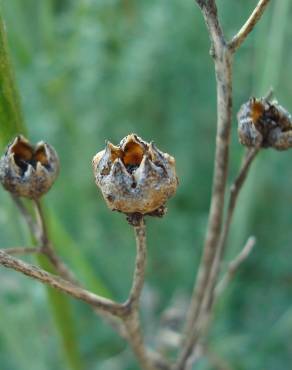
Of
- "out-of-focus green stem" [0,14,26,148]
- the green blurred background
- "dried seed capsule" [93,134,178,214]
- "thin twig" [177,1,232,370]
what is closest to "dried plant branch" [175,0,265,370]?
"thin twig" [177,1,232,370]

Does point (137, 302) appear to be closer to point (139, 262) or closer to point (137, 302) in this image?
point (137, 302)

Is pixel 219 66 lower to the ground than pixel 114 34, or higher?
lower

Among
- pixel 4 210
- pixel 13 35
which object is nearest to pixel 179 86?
pixel 13 35

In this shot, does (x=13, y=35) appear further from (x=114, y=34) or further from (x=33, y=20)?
(x=114, y=34)

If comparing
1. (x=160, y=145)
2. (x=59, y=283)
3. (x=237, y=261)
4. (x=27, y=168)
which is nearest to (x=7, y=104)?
(x=27, y=168)

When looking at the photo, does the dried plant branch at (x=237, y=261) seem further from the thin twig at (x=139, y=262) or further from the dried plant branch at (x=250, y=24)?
the dried plant branch at (x=250, y=24)

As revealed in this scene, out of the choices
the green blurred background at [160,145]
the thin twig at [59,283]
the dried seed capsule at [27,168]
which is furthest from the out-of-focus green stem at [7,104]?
the green blurred background at [160,145]

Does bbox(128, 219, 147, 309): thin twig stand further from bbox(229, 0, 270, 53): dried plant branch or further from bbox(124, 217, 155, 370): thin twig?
bbox(229, 0, 270, 53): dried plant branch
